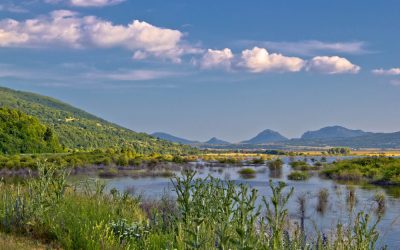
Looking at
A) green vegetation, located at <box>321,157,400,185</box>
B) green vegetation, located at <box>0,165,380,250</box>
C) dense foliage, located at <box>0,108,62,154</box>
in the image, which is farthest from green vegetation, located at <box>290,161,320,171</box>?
green vegetation, located at <box>0,165,380,250</box>

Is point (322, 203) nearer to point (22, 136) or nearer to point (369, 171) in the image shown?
point (369, 171)

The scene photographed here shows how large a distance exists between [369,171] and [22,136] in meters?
50.5

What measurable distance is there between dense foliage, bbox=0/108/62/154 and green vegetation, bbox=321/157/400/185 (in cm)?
4427

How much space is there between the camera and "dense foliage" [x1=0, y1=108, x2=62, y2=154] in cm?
7112

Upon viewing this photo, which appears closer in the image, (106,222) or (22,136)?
(106,222)

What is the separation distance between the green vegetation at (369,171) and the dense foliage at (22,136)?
44267mm

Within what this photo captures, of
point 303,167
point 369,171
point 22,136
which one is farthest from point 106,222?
point 22,136

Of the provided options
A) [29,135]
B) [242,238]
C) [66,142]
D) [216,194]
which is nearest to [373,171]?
[216,194]

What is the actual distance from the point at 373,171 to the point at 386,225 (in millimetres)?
23101

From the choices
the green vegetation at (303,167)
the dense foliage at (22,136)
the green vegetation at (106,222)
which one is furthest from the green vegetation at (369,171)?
the dense foliage at (22,136)

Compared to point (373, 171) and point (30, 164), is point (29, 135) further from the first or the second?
point (373, 171)

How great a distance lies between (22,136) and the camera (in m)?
73.2

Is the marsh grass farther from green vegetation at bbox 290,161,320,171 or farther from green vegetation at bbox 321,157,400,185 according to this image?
green vegetation at bbox 290,161,320,171

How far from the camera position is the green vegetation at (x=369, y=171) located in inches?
1476
